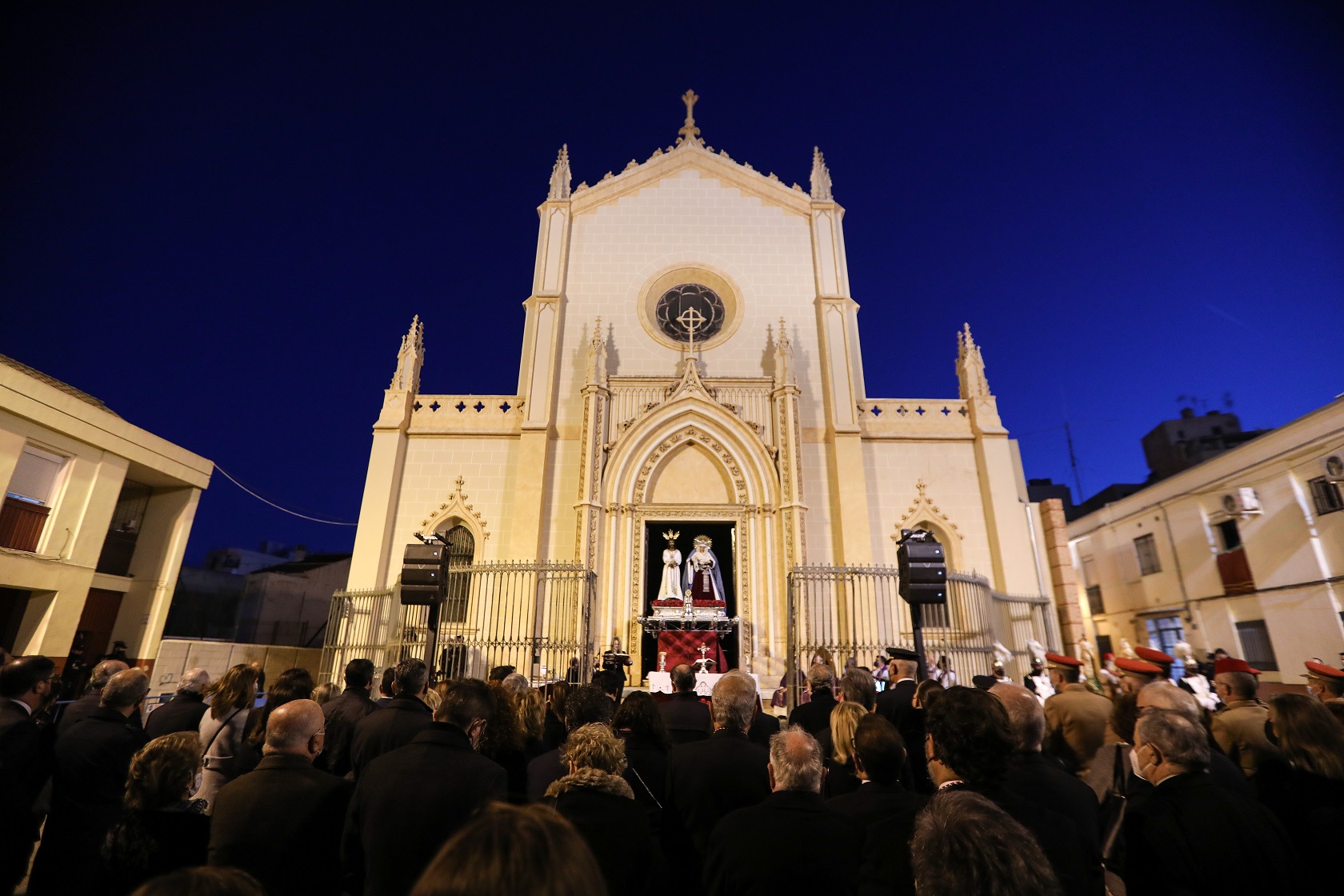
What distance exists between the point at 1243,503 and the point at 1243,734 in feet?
59.6

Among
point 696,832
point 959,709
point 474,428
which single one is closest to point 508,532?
point 474,428

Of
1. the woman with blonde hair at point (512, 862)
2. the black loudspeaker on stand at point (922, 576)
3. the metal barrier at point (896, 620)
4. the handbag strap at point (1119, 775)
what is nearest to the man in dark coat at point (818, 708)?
the handbag strap at point (1119, 775)

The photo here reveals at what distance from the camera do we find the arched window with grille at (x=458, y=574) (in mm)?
14628

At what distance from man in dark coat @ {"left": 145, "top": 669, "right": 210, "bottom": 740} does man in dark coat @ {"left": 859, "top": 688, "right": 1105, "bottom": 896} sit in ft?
14.9

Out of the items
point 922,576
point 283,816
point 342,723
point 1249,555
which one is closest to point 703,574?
point 922,576

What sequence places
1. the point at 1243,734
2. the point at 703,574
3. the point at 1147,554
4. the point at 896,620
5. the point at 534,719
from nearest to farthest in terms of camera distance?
the point at 1243,734 → the point at 534,719 → the point at 896,620 → the point at 703,574 → the point at 1147,554

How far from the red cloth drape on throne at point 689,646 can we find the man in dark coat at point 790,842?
11793mm

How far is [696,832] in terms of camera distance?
3.42 meters

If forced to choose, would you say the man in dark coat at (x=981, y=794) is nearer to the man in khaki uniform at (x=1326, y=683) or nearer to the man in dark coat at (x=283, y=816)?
the man in dark coat at (x=283, y=816)

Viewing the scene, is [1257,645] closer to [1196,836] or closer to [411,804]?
[1196,836]

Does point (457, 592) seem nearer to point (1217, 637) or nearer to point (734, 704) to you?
point (734, 704)

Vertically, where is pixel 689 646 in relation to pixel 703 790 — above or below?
above

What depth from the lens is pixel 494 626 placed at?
14062 millimetres

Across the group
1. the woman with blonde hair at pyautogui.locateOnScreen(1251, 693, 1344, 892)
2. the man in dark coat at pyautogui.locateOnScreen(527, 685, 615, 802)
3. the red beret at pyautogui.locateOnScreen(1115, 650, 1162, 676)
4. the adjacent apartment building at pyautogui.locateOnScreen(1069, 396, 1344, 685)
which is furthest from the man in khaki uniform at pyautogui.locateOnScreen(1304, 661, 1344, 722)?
the adjacent apartment building at pyautogui.locateOnScreen(1069, 396, 1344, 685)
